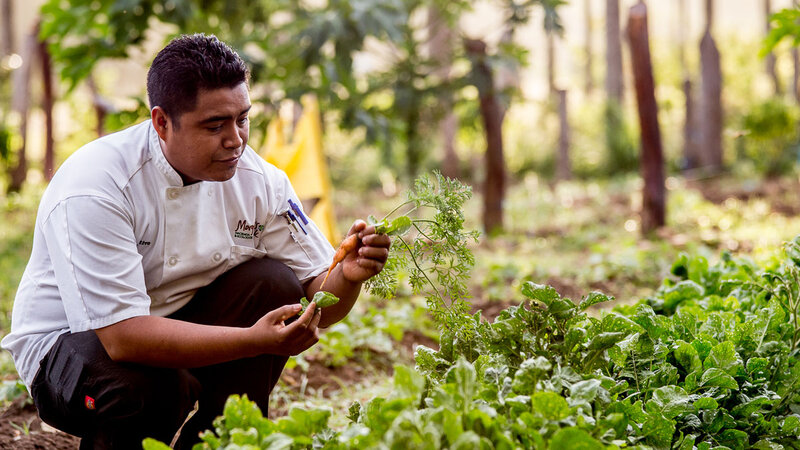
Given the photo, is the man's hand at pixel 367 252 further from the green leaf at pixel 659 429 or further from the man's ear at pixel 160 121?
the green leaf at pixel 659 429

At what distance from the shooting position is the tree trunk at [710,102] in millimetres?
13469

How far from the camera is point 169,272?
217cm

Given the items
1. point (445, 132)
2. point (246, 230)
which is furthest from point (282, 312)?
point (445, 132)

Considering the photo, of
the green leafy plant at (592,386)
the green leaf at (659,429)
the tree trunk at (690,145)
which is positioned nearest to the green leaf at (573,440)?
the green leafy plant at (592,386)

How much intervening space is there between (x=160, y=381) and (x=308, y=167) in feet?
14.9

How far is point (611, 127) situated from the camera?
15.5 metres

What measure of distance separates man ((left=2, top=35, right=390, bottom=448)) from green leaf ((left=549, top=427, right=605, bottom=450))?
2.22 feet

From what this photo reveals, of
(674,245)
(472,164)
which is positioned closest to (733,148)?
(472,164)

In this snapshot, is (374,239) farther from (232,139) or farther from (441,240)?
(232,139)

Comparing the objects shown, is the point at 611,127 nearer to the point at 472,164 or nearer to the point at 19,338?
the point at 472,164

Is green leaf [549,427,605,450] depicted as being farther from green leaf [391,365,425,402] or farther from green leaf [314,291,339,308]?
green leaf [314,291,339,308]

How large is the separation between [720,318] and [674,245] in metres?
4.72

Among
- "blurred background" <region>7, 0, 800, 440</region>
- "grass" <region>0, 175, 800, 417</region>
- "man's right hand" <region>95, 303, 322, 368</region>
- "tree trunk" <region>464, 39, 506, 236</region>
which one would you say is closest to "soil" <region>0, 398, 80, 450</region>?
"blurred background" <region>7, 0, 800, 440</region>

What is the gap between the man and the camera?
187 centimetres
